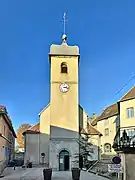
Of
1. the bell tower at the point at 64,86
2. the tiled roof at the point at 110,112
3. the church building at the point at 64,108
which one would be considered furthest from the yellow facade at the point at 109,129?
the bell tower at the point at 64,86

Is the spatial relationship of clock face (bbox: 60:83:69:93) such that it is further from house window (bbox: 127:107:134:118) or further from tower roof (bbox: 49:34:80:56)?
house window (bbox: 127:107:134:118)

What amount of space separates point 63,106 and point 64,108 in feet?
1.04

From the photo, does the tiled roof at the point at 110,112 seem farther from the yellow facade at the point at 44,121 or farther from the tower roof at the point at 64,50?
the tower roof at the point at 64,50

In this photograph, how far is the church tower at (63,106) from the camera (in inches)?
1821

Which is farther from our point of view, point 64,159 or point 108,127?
point 108,127

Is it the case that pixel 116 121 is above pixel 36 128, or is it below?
above

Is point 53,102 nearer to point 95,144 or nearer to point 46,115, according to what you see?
point 46,115

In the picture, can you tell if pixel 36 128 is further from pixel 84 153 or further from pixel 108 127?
pixel 108 127

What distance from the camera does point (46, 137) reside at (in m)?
53.1

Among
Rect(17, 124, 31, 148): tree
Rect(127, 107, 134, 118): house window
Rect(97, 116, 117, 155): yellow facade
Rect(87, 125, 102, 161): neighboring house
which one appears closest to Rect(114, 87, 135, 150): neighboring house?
Rect(127, 107, 134, 118): house window

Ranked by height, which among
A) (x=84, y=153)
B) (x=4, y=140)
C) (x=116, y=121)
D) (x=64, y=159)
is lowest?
(x=64, y=159)

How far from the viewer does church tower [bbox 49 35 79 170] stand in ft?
152

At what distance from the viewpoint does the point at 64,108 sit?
155ft

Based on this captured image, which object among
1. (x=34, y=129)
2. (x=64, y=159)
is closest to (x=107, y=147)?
(x=34, y=129)
